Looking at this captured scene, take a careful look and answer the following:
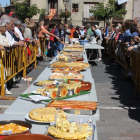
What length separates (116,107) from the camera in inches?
269

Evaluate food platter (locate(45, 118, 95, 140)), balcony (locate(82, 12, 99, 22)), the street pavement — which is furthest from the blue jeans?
balcony (locate(82, 12, 99, 22))

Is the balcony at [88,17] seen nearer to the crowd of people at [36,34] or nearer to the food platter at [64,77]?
→ the crowd of people at [36,34]

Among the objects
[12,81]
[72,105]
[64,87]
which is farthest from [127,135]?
[12,81]

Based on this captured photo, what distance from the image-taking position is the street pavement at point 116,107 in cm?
513

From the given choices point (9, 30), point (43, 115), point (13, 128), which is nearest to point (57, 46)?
point (9, 30)

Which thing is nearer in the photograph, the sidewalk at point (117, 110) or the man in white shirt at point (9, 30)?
the sidewalk at point (117, 110)

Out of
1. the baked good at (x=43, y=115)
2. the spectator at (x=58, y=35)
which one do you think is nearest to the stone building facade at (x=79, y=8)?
the spectator at (x=58, y=35)

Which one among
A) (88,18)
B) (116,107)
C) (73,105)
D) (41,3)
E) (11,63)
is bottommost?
(116,107)

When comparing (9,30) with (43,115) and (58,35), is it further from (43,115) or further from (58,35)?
(58,35)

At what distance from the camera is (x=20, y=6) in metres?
48.2

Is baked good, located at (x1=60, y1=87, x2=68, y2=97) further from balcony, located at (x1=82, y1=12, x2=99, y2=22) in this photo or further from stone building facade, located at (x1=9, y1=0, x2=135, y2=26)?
balcony, located at (x1=82, y1=12, x2=99, y2=22)

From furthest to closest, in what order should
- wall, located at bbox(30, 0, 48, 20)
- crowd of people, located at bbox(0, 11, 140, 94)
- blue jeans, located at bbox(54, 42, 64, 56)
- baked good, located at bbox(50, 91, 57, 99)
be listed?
wall, located at bbox(30, 0, 48, 20) < blue jeans, located at bbox(54, 42, 64, 56) < crowd of people, located at bbox(0, 11, 140, 94) < baked good, located at bbox(50, 91, 57, 99)

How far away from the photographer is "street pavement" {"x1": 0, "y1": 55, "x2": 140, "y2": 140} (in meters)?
5.13

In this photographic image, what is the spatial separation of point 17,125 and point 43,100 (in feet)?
3.33
